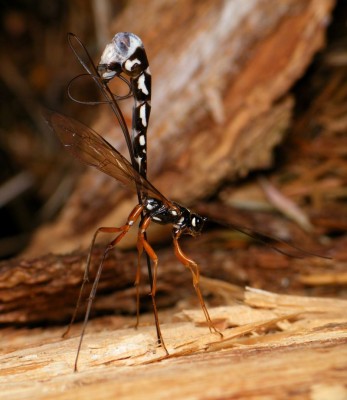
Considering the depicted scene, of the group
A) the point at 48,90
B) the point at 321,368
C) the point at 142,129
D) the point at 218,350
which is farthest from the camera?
the point at 48,90

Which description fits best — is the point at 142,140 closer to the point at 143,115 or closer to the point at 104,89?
the point at 143,115

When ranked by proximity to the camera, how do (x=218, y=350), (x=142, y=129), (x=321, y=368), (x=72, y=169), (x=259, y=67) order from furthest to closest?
1. (x=72, y=169)
2. (x=259, y=67)
3. (x=142, y=129)
4. (x=218, y=350)
5. (x=321, y=368)

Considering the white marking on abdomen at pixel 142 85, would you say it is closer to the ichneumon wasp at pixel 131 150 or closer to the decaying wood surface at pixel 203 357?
the ichneumon wasp at pixel 131 150

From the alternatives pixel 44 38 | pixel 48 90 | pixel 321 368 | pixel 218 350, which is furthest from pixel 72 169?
pixel 321 368

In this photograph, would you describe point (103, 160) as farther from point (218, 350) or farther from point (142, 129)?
point (218, 350)

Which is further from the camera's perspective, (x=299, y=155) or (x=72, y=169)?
(x=72, y=169)

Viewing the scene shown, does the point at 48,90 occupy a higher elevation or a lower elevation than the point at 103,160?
higher

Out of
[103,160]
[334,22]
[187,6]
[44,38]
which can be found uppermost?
[44,38]

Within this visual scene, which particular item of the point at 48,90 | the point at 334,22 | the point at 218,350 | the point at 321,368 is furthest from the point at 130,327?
the point at 48,90
